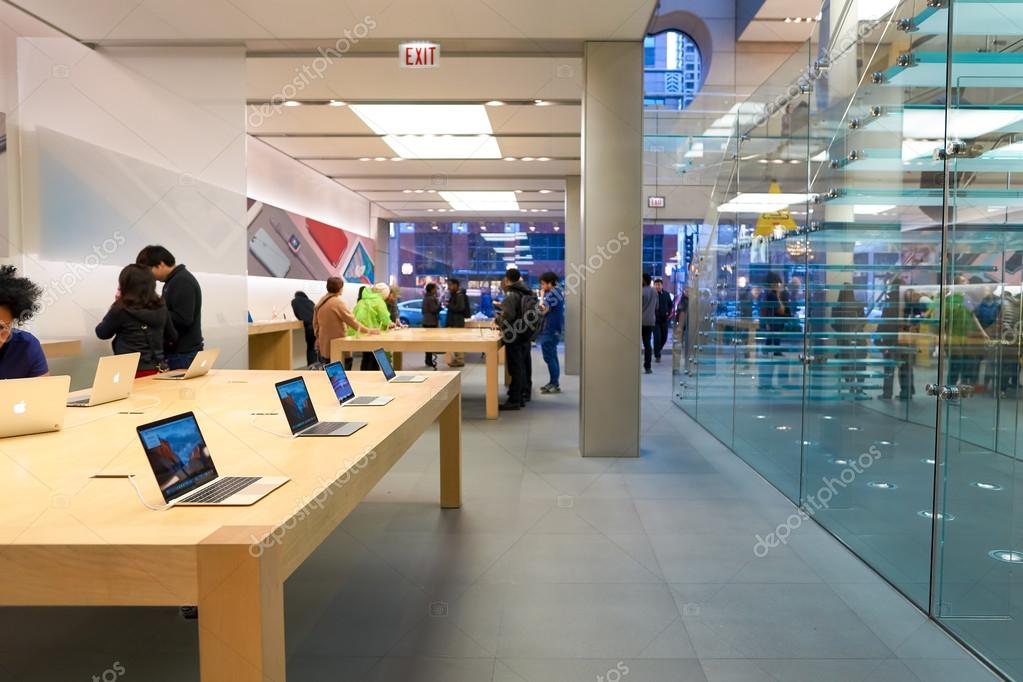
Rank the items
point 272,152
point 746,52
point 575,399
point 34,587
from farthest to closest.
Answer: point 746,52 → point 272,152 → point 575,399 → point 34,587

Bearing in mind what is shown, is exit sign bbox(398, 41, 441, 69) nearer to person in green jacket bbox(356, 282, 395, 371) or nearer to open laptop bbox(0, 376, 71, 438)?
open laptop bbox(0, 376, 71, 438)

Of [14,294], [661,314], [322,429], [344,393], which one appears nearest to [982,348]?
[322,429]

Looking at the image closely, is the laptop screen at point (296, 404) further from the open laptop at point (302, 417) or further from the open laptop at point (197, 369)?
the open laptop at point (197, 369)

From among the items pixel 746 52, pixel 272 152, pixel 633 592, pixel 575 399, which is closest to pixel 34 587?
pixel 633 592

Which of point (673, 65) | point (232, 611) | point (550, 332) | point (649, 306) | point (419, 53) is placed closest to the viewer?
point (232, 611)

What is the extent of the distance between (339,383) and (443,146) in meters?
6.49

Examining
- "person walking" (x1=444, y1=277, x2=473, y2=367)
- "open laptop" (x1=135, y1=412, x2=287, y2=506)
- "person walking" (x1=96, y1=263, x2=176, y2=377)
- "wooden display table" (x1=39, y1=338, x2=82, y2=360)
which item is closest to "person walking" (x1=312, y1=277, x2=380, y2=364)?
"wooden display table" (x1=39, y1=338, x2=82, y2=360)

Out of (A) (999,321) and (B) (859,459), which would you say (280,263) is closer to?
(B) (859,459)

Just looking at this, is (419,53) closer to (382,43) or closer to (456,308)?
(382,43)

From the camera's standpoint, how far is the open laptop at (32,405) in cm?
259

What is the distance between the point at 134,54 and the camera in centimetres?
568

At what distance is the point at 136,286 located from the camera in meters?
4.55

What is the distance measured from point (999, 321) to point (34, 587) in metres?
3.15

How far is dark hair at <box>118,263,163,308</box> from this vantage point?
179 inches
